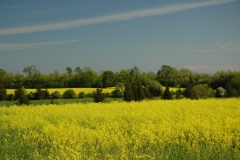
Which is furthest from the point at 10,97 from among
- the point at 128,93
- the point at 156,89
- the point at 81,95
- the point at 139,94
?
the point at 139,94

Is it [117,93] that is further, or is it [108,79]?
[108,79]

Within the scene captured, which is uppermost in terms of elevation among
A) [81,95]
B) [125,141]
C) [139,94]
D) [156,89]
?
[139,94]

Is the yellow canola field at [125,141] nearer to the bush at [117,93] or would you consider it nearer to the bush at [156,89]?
the bush at [156,89]

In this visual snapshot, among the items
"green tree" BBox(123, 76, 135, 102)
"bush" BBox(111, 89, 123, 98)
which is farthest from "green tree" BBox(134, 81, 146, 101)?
"bush" BBox(111, 89, 123, 98)

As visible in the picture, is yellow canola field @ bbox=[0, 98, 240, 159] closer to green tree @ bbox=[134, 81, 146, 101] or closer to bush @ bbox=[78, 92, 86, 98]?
green tree @ bbox=[134, 81, 146, 101]

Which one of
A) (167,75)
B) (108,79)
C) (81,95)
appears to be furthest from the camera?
(167,75)

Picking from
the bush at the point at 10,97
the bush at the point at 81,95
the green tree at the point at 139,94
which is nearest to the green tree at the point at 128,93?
the green tree at the point at 139,94

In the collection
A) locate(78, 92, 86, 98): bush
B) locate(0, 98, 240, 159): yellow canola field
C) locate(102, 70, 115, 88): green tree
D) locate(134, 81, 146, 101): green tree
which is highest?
locate(102, 70, 115, 88): green tree

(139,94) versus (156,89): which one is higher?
(139,94)

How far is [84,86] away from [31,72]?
329 inches

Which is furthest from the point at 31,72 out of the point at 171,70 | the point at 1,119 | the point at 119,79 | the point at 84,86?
the point at 1,119

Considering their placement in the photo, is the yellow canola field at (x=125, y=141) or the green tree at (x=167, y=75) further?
the green tree at (x=167, y=75)

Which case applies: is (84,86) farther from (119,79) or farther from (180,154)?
(180,154)

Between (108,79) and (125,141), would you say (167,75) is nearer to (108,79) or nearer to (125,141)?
(108,79)
